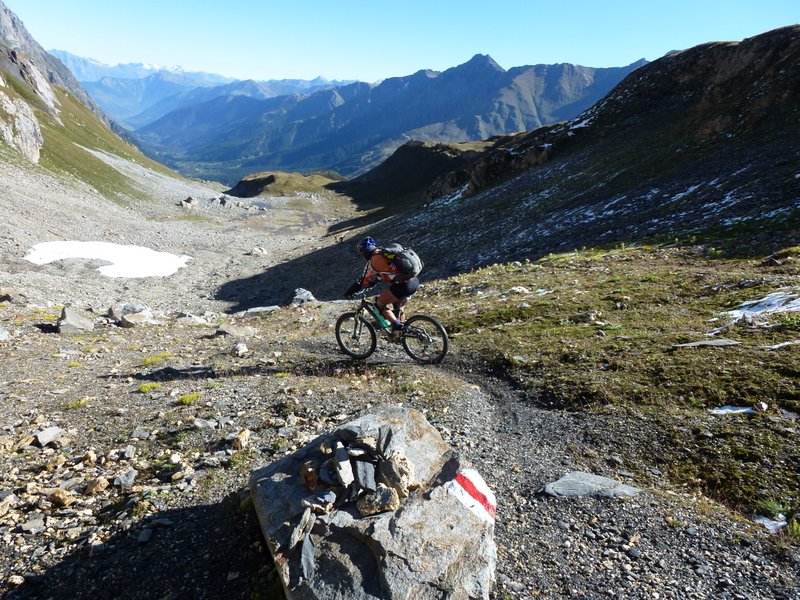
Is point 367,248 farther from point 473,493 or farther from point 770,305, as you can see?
point 770,305

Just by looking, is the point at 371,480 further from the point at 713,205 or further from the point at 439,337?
the point at 713,205

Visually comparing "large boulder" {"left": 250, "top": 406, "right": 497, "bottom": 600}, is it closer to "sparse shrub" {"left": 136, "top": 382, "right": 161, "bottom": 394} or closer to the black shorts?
the black shorts

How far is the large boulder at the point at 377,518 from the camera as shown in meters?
4.75

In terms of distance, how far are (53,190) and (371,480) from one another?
78.0 metres

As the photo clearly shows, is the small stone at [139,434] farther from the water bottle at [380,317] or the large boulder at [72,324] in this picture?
the large boulder at [72,324]

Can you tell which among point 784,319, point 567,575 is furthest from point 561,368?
point 567,575

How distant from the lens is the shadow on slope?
553cm

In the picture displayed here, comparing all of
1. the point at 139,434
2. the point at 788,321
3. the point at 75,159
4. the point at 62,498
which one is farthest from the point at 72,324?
the point at 75,159

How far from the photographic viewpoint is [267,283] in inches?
1698

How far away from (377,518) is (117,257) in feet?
160

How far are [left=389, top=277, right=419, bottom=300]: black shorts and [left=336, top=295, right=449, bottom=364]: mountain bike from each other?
27.7 inches

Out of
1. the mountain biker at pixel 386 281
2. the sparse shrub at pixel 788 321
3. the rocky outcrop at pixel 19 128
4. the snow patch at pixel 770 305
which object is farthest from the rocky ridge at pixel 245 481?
the rocky outcrop at pixel 19 128

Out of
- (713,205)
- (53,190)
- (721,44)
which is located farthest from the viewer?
(53,190)

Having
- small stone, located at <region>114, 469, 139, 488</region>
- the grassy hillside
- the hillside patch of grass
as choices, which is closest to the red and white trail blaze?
the hillside patch of grass
